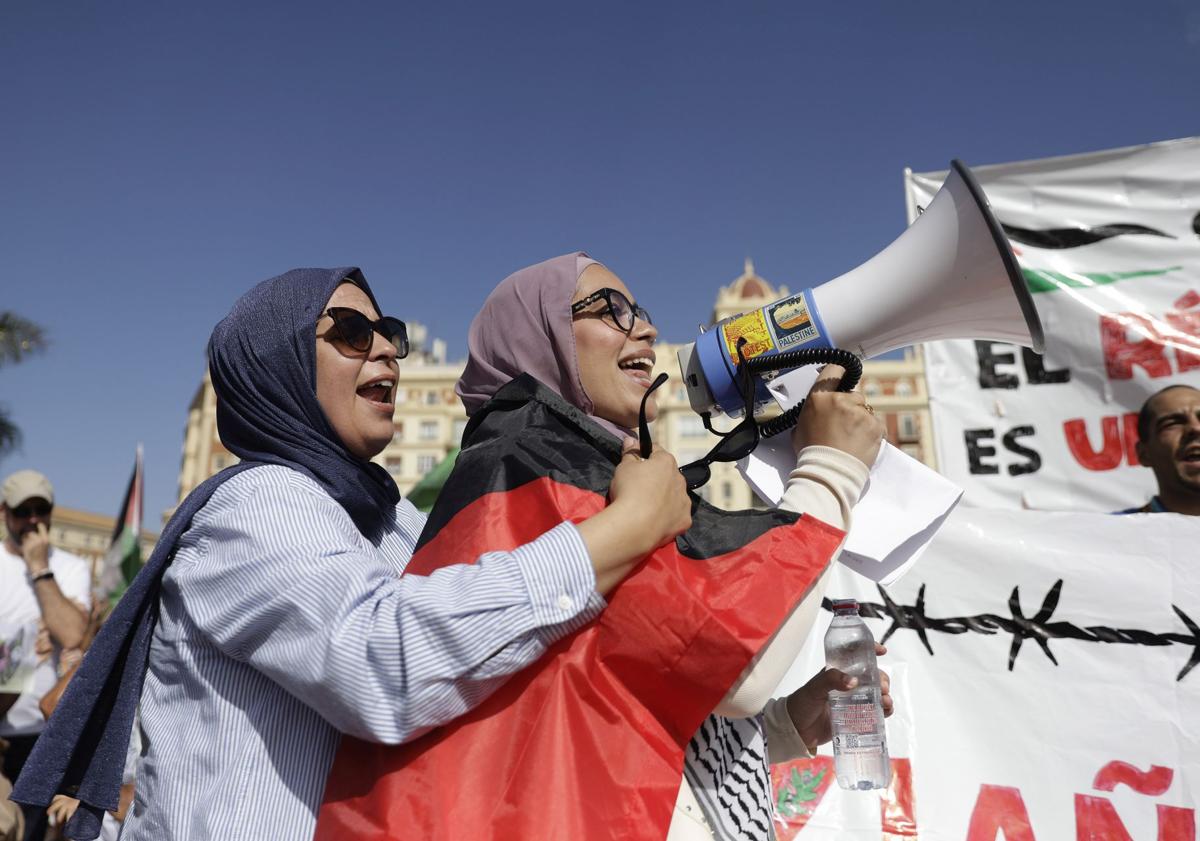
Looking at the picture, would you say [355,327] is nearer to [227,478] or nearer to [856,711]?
[227,478]

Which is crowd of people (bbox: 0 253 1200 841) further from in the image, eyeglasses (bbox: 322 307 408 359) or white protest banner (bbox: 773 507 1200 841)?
white protest banner (bbox: 773 507 1200 841)

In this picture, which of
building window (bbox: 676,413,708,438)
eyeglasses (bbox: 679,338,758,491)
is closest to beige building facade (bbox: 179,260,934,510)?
building window (bbox: 676,413,708,438)

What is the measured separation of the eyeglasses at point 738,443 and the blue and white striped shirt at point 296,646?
0.44m

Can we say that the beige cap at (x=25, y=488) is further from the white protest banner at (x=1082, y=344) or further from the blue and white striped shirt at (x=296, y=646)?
the white protest banner at (x=1082, y=344)

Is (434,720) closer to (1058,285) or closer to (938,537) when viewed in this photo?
(938,537)

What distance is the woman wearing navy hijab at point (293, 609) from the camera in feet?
4.17

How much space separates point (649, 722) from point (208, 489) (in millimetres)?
983

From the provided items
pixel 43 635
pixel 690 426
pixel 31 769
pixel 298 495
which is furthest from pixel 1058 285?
pixel 690 426

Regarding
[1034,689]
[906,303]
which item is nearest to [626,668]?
[906,303]

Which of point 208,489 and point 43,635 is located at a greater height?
point 208,489

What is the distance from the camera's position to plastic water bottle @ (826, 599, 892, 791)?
1.85m

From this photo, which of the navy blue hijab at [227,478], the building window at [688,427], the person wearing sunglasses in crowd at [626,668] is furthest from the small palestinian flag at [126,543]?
the building window at [688,427]

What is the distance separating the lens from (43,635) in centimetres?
459

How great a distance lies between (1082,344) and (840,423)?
273cm
